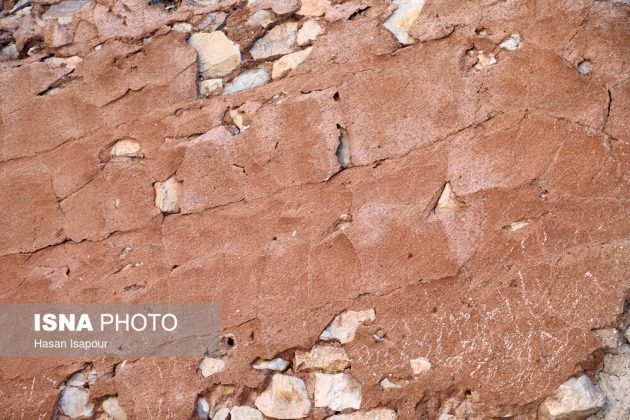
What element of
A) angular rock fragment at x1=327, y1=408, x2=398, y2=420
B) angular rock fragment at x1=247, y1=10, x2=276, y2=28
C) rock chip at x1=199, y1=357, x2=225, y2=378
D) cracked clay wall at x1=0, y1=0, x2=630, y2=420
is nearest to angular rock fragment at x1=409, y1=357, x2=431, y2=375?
cracked clay wall at x1=0, y1=0, x2=630, y2=420

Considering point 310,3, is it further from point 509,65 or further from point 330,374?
point 330,374

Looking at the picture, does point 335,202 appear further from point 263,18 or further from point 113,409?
point 113,409

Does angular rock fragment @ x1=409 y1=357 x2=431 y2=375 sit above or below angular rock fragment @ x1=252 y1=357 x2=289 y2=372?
above

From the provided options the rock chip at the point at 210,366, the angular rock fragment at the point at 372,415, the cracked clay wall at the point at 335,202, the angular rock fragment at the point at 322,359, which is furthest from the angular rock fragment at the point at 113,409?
the angular rock fragment at the point at 372,415

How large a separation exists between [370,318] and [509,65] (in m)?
1.08

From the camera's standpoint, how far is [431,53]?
2875mm

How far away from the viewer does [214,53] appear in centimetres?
329

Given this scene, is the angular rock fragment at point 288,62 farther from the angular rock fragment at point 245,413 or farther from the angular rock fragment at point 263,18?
→ the angular rock fragment at point 245,413

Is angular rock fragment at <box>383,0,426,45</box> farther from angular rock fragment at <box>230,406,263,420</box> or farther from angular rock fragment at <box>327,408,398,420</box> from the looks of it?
angular rock fragment at <box>230,406,263,420</box>

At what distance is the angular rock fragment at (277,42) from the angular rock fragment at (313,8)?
66 millimetres

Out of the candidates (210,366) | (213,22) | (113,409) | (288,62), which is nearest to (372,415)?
(210,366)

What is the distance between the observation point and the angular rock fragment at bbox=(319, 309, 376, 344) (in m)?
2.81

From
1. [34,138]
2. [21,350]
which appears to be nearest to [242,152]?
[34,138]

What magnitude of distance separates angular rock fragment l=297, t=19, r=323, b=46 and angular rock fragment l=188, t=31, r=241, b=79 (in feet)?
0.99
